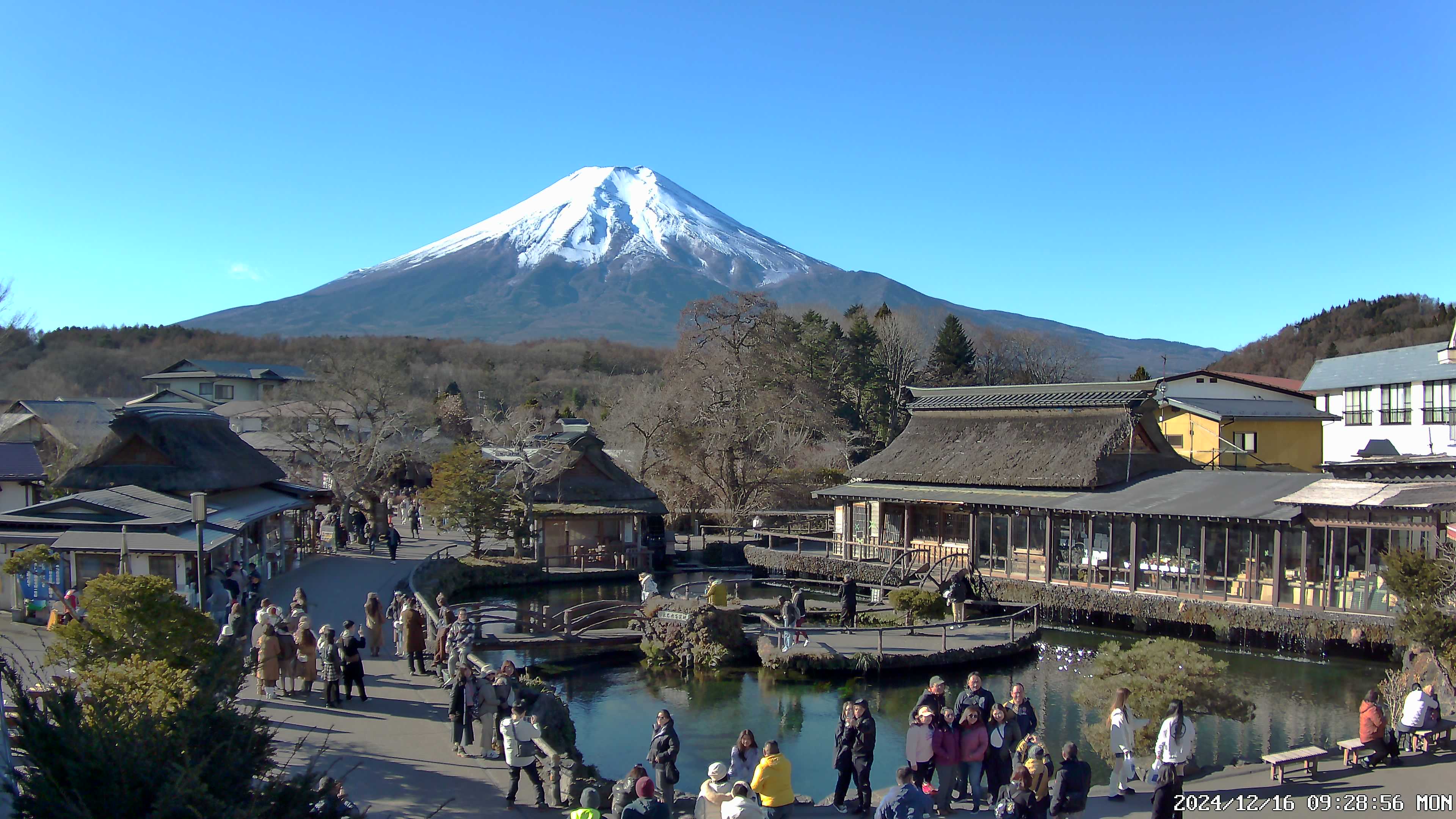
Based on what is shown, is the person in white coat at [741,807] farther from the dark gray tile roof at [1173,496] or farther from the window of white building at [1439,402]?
the window of white building at [1439,402]

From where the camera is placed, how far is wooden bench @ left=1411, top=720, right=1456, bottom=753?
1067 cm

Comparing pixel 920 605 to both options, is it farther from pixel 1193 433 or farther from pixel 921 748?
pixel 1193 433

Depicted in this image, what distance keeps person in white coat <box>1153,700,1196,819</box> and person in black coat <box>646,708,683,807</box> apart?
14.6 ft

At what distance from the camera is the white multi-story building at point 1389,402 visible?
113ft

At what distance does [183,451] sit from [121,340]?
79.3 metres

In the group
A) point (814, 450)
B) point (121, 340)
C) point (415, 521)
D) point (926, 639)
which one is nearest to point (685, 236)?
point (121, 340)

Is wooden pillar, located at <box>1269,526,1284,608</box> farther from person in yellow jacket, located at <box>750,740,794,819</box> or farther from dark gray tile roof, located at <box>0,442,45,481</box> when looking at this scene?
dark gray tile roof, located at <box>0,442,45,481</box>

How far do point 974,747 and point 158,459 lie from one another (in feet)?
64.8

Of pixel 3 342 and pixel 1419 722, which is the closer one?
pixel 1419 722

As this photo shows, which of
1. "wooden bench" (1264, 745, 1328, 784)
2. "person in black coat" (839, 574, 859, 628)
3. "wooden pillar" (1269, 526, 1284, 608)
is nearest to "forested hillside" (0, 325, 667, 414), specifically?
"person in black coat" (839, 574, 859, 628)

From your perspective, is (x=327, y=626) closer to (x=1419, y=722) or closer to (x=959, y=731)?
(x=959, y=731)

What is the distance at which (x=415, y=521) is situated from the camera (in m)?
32.5

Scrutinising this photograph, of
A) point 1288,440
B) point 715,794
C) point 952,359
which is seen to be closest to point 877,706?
point 715,794

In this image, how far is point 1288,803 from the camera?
912 centimetres
